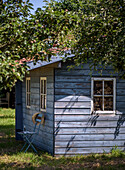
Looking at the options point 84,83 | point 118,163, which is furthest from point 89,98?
point 118,163

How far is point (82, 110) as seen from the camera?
11.0m

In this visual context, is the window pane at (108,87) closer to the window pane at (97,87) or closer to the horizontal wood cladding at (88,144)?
the window pane at (97,87)

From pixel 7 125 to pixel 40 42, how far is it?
39.6 feet

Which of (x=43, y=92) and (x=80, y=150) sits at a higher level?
(x=43, y=92)

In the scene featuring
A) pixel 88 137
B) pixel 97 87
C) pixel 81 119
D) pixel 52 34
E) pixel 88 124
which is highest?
pixel 52 34

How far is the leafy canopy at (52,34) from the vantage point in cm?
697

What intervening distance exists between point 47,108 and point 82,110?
116 cm

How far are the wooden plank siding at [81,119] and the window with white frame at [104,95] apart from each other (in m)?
0.15

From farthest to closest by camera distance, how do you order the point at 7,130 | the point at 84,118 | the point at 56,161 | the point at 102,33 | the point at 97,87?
the point at 7,130, the point at 97,87, the point at 84,118, the point at 56,161, the point at 102,33

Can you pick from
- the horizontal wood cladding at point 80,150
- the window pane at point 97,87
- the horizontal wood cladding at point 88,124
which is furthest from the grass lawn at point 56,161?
the window pane at point 97,87

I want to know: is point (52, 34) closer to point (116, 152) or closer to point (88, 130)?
point (88, 130)

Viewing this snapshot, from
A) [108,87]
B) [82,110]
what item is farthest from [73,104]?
[108,87]

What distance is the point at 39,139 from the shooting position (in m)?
12.2

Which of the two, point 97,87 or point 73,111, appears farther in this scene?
point 97,87
